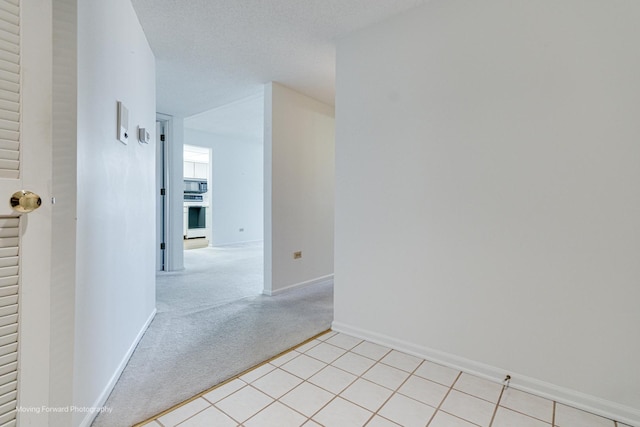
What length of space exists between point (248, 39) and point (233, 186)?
17.3 ft

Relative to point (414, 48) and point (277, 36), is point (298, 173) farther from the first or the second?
point (414, 48)

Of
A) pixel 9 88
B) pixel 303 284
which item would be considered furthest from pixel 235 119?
pixel 9 88

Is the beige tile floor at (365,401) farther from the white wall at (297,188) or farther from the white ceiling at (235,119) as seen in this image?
the white ceiling at (235,119)

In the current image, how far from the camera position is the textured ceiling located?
82.4 inches

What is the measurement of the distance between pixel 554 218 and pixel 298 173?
268cm

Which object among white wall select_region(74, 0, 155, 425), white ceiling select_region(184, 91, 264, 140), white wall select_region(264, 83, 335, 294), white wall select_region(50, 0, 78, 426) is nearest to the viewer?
white wall select_region(50, 0, 78, 426)

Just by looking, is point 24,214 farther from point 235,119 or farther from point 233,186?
point 233,186

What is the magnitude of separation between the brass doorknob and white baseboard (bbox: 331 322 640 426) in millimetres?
2134

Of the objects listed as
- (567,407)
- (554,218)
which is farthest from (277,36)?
(567,407)

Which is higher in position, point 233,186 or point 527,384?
point 233,186

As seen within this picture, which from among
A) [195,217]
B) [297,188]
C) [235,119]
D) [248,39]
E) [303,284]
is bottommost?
[303,284]

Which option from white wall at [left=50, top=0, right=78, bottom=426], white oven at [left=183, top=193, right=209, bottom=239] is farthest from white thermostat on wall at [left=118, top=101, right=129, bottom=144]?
white oven at [left=183, top=193, right=209, bottom=239]

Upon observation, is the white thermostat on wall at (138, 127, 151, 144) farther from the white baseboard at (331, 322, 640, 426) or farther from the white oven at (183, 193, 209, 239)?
the white oven at (183, 193, 209, 239)

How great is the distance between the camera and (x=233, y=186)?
7477 millimetres
